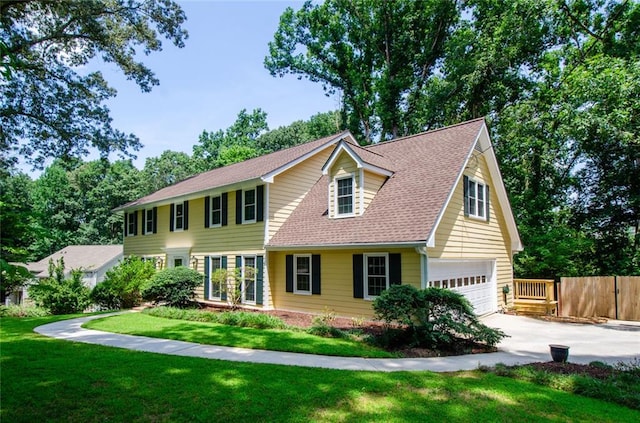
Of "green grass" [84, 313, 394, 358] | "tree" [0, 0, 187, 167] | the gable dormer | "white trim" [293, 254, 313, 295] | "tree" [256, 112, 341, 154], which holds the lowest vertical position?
"green grass" [84, 313, 394, 358]

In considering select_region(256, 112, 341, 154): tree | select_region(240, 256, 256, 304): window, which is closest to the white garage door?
select_region(240, 256, 256, 304): window

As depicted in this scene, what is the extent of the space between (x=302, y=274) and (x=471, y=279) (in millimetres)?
6663

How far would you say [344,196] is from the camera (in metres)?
14.6

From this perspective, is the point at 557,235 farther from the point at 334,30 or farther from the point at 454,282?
the point at 334,30

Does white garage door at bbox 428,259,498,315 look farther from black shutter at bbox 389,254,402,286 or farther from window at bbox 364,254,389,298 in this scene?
window at bbox 364,254,389,298

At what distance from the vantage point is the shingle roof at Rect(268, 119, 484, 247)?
1202 cm

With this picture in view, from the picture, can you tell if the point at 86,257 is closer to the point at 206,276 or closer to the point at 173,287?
the point at 206,276

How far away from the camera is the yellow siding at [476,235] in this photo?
42.6ft

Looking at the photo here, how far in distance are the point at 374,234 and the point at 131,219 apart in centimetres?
1847

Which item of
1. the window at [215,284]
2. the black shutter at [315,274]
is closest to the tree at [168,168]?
the window at [215,284]

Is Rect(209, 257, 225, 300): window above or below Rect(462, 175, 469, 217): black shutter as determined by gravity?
below

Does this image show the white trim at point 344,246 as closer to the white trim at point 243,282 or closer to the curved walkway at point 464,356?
the white trim at point 243,282

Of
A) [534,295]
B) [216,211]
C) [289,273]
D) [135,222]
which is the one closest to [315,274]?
[289,273]

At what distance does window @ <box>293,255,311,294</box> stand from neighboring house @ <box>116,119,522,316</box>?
0.04 m
